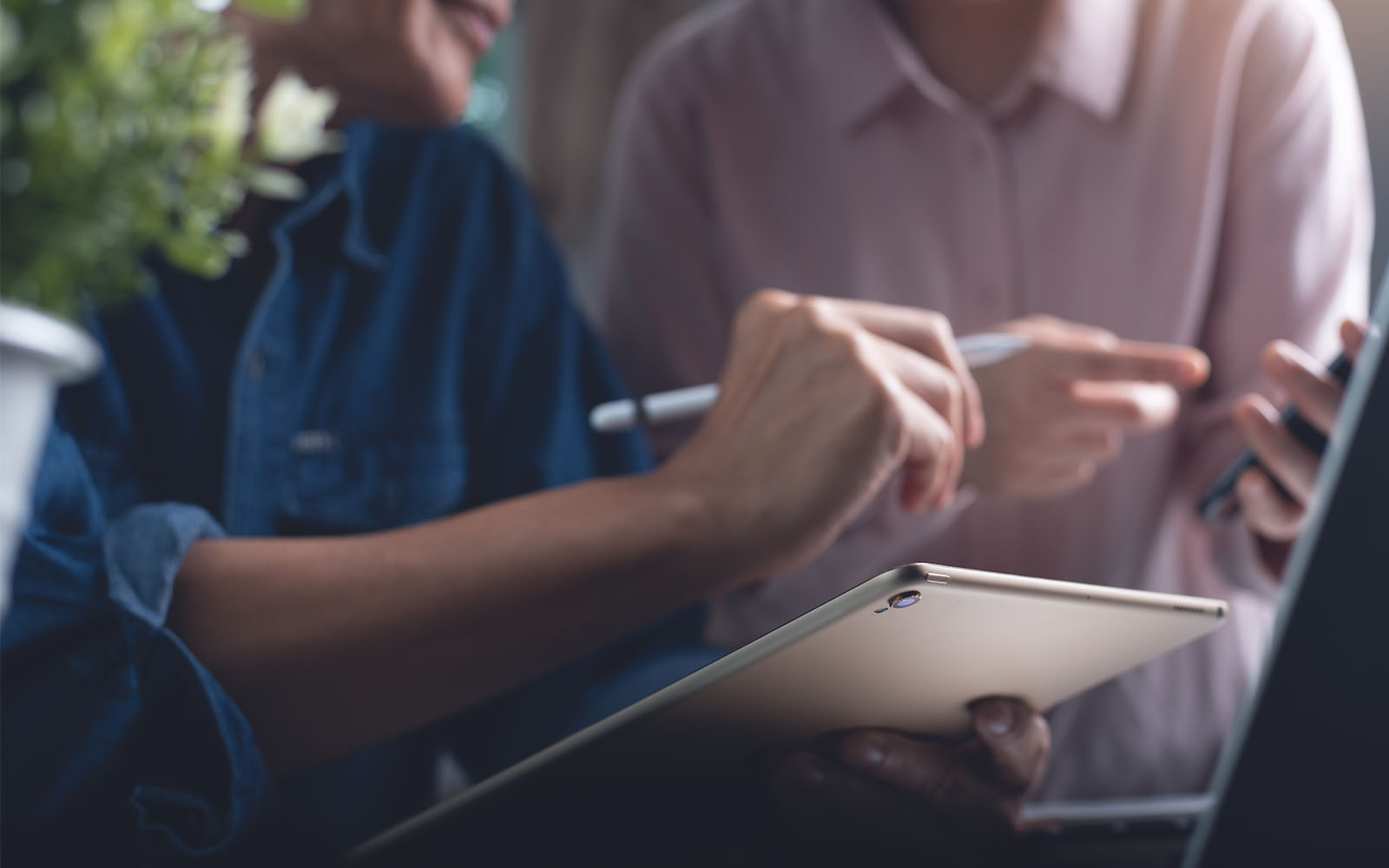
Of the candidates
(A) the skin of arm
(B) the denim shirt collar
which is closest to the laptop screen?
(A) the skin of arm

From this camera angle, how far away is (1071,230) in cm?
80

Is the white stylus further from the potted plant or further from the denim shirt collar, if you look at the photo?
the potted plant

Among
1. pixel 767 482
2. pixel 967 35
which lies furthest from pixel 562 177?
pixel 767 482

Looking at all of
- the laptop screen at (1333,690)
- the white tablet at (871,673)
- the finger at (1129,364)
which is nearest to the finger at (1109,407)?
the finger at (1129,364)

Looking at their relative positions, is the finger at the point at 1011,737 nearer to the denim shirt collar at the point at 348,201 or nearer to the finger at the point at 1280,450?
the finger at the point at 1280,450

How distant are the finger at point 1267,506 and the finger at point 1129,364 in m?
0.07

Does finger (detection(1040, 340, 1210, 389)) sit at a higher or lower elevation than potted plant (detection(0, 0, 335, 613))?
lower

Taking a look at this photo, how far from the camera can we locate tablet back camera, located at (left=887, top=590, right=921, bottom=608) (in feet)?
1.00

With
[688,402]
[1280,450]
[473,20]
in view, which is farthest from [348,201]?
[1280,450]

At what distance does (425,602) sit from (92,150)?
0.26m

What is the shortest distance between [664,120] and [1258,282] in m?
0.48

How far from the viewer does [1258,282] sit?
30.1 inches

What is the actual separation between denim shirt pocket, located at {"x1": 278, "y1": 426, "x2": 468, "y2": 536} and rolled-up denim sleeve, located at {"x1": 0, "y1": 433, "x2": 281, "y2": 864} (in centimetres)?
24

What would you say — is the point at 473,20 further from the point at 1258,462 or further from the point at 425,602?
the point at 1258,462
